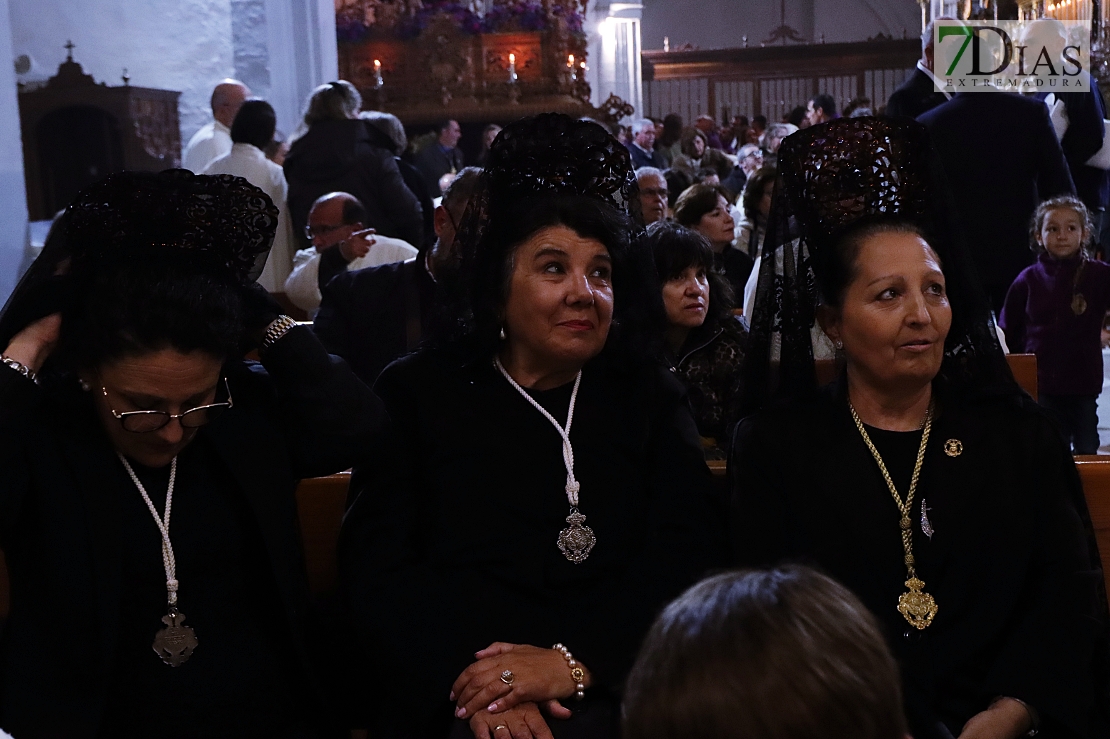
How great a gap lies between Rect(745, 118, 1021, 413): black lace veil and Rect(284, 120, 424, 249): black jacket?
4.32 meters

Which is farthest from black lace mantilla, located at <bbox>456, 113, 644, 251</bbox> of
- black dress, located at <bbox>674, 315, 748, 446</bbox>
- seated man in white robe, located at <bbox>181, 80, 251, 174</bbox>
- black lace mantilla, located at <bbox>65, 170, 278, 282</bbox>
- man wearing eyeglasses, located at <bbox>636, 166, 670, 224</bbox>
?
seated man in white robe, located at <bbox>181, 80, 251, 174</bbox>

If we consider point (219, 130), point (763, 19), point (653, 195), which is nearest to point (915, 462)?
point (653, 195)

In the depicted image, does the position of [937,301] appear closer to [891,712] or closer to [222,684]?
[891,712]

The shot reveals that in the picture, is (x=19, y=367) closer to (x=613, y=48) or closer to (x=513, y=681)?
(x=513, y=681)

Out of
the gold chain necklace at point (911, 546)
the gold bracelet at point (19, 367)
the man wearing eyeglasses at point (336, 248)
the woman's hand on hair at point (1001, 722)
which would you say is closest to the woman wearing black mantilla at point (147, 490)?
the gold bracelet at point (19, 367)

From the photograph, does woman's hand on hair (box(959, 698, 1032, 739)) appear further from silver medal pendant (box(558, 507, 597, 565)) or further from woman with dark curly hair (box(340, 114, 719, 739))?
silver medal pendant (box(558, 507, 597, 565))

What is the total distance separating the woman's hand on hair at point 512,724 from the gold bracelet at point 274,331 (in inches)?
34.7

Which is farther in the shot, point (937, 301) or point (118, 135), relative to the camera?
point (118, 135)

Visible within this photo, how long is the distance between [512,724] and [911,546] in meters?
0.88

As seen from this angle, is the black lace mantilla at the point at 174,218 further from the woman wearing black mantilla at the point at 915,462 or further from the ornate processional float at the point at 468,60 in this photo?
the ornate processional float at the point at 468,60

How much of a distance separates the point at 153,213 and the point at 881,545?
1.60m

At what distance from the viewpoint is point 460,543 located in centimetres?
253

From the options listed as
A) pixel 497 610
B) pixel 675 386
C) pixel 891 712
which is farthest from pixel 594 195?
pixel 891 712

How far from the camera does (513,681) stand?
2295 mm
